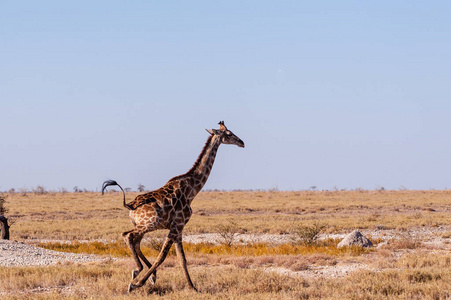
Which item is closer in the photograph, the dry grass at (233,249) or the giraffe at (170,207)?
the giraffe at (170,207)

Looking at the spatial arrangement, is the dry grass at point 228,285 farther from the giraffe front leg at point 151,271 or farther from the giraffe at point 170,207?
the giraffe at point 170,207

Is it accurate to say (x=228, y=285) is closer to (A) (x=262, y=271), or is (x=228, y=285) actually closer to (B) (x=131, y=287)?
(A) (x=262, y=271)

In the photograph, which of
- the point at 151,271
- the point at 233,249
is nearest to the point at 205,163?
the point at 151,271

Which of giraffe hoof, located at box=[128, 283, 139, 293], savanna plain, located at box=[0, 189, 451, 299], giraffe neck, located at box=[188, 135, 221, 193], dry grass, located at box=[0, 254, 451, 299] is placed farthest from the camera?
giraffe neck, located at box=[188, 135, 221, 193]

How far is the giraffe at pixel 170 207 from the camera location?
10.1 metres

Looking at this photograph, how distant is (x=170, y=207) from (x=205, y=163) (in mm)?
1149

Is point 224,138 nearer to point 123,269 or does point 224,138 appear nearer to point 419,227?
point 123,269

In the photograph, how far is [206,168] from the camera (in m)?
10.9

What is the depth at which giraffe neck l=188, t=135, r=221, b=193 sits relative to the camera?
10.9 m

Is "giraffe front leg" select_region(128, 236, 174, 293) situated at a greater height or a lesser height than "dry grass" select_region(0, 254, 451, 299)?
greater

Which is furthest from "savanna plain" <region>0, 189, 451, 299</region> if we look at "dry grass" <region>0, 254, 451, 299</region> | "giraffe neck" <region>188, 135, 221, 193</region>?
"giraffe neck" <region>188, 135, 221, 193</region>

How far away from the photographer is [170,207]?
1029 centimetres

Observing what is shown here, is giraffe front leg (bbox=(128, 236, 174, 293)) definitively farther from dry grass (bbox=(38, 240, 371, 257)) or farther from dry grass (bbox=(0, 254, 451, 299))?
dry grass (bbox=(38, 240, 371, 257))

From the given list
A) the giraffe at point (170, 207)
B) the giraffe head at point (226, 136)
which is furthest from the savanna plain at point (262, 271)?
the giraffe head at point (226, 136)
